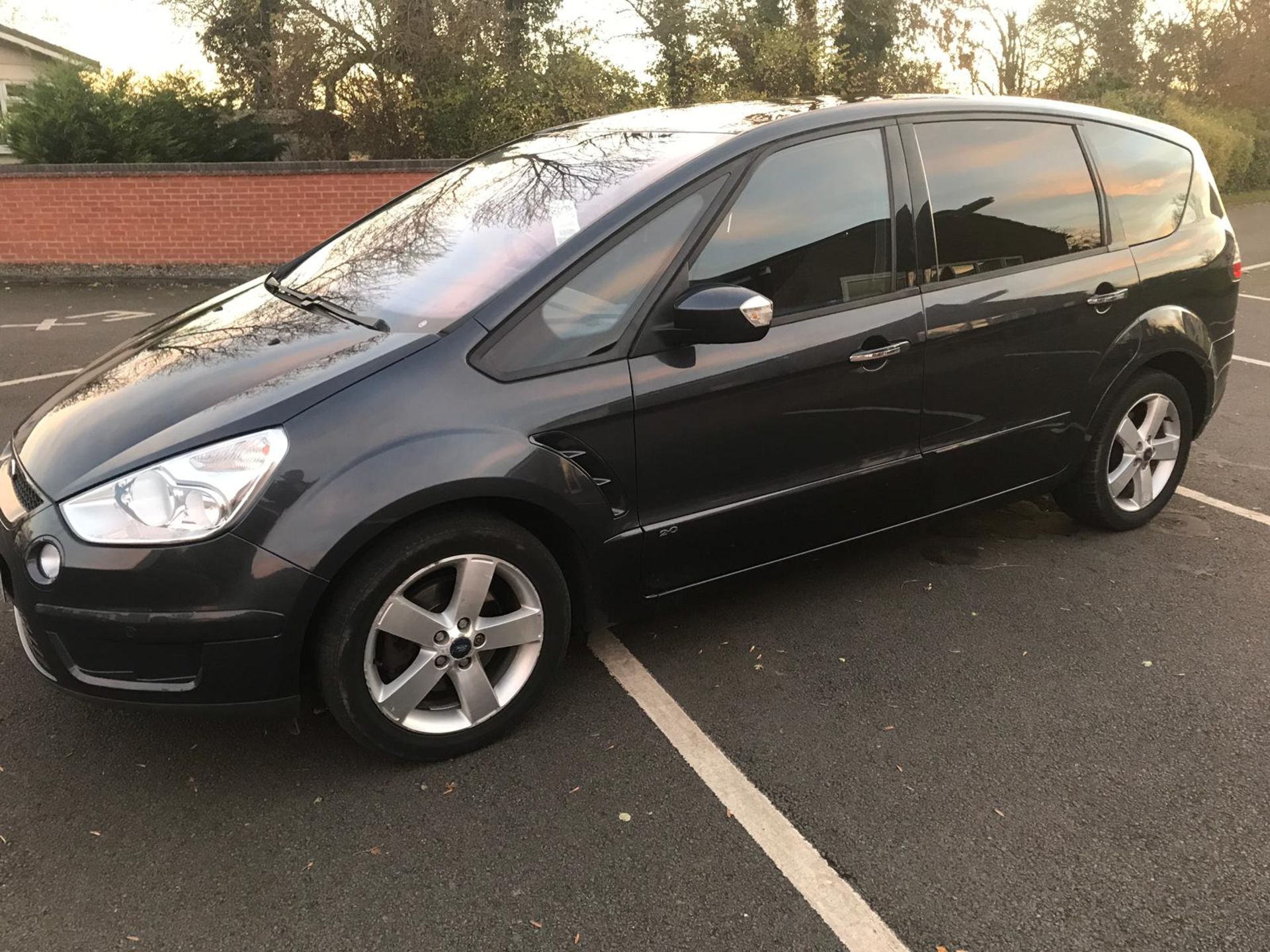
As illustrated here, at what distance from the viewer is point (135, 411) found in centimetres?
273

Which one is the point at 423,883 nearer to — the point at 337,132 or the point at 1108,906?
the point at 1108,906

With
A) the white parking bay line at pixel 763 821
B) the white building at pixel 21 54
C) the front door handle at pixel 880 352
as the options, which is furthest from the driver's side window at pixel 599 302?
the white building at pixel 21 54

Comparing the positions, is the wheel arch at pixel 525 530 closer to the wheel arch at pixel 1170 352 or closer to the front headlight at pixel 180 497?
the front headlight at pixel 180 497

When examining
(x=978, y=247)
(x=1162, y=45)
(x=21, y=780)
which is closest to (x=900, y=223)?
(x=978, y=247)

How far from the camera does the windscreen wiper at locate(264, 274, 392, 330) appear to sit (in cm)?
299

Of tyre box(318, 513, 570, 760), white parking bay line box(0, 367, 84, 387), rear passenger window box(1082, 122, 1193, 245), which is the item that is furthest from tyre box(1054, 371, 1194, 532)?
white parking bay line box(0, 367, 84, 387)

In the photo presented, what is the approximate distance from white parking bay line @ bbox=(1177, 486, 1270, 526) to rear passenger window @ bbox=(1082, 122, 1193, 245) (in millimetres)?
1394

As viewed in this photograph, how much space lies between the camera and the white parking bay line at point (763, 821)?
2291 millimetres

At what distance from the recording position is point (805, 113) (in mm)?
3418

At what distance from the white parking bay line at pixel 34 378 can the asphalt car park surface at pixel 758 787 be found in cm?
411

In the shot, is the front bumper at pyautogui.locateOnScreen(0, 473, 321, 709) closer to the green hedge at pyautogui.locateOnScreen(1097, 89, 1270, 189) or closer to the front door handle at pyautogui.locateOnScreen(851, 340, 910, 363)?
the front door handle at pyautogui.locateOnScreen(851, 340, 910, 363)

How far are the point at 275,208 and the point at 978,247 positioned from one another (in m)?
10.5

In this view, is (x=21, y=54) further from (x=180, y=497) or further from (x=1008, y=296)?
(x=1008, y=296)

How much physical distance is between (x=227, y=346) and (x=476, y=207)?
39.3 inches
